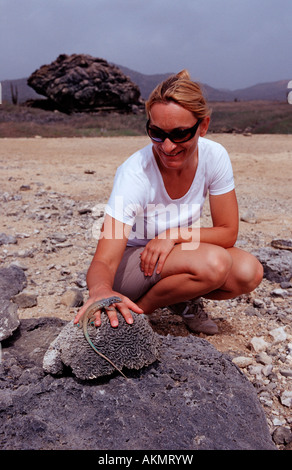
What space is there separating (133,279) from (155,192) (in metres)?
0.55

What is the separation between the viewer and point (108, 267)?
2268mm

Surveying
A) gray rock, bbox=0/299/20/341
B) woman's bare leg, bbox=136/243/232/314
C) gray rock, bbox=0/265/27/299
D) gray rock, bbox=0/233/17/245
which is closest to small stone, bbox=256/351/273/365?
woman's bare leg, bbox=136/243/232/314

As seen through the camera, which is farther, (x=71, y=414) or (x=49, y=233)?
(x=49, y=233)

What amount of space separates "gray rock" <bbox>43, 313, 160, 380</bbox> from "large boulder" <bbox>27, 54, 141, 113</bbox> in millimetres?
29583

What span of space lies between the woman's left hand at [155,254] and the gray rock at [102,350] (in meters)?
0.65

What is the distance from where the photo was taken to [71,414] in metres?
1.70

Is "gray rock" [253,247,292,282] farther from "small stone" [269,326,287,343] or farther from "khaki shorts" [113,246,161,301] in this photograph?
"khaki shorts" [113,246,161,301]

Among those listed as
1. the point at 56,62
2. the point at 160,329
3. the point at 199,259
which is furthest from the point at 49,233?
the point at 56,62

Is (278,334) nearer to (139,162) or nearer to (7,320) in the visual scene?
(139,162)

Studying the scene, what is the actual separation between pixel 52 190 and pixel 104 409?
5.19 meters

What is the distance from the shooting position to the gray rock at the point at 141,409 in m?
1.59

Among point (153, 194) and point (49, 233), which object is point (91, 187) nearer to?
point (49, 233)

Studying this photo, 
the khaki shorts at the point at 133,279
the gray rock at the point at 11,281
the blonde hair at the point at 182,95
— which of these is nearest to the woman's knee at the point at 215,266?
the khaki shorts at the point at 133,279

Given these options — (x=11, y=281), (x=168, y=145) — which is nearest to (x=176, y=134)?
(x=168, y=145)
